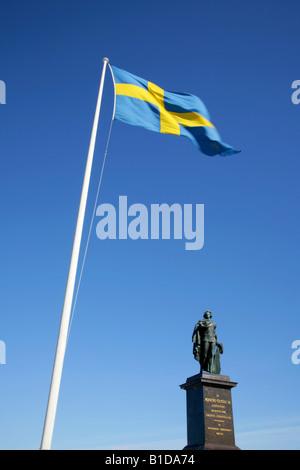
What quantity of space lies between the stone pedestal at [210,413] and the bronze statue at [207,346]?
0.87m

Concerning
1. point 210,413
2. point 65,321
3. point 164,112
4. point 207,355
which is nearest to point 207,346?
point 207,355

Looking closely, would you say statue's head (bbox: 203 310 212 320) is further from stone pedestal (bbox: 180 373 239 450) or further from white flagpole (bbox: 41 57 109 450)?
white flagpole (bbox: 41 57 109 450)

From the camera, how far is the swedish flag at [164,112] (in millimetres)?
10336

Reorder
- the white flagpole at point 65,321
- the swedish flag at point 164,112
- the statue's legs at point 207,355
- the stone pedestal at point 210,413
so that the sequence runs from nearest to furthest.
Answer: the white flagpole at point 65,321 < the swedish flag at point 164,112 < the stone pedestal at point 210,413 < the statue's legs at point 207,355

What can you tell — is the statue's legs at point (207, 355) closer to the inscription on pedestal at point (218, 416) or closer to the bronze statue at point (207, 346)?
the bronze statue at point (207, 346)

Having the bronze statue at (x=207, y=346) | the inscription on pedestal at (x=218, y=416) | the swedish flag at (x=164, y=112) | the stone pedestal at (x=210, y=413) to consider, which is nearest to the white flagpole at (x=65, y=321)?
the swedish flag at (x=164, y=112)

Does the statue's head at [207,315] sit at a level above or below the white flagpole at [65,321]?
above

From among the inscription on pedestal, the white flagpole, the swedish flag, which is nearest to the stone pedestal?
the inscription on pedestal

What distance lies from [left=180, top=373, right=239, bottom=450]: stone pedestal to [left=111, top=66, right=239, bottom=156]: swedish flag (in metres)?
7.81

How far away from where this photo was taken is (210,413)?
1200 cm
